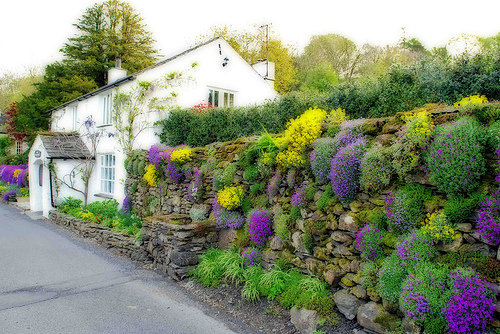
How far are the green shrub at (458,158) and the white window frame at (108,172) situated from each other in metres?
13.3

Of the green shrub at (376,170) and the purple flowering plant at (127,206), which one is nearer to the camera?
the green shrub at (376,170)

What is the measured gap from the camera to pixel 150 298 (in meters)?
6.87

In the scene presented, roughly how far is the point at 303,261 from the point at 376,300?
5.25ft

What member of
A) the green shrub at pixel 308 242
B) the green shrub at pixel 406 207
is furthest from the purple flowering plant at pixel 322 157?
the green shrub at pixel 406 207

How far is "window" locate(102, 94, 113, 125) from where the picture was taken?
15.1 meters

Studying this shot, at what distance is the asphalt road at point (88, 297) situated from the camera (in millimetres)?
5707

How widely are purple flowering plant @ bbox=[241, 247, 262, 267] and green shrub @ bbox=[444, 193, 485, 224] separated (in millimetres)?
3626

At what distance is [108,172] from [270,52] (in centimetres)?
1871

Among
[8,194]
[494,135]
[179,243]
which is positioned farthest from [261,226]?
[8,194]

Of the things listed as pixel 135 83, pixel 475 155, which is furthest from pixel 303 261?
pixel 135 83

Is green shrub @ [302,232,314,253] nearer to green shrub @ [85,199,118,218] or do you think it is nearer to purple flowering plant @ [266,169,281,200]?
purple flowering plant @ [266,169,281,200]

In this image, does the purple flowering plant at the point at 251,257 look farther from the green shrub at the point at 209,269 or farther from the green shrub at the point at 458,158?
the green shrub at the point at 458,158

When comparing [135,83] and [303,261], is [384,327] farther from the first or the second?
[135,83]

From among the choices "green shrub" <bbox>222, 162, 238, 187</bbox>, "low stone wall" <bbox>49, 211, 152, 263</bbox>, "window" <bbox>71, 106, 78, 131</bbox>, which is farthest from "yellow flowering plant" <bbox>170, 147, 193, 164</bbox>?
"window" <bbox>71, 106, 78, 131</bbox>
